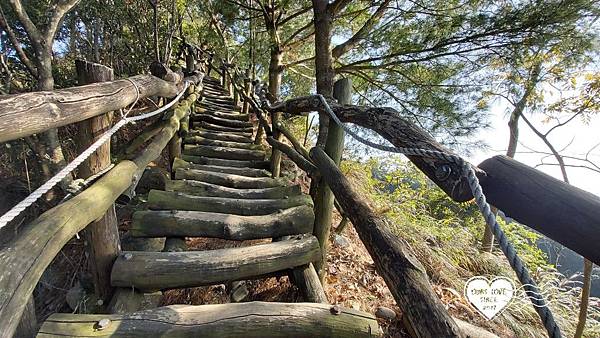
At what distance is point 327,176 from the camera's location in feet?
6.34

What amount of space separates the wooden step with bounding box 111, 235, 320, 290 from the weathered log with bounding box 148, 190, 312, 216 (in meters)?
0.56

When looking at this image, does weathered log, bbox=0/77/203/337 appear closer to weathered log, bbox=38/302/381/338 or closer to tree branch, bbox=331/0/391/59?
weathered log, bbox=38/302/381/338

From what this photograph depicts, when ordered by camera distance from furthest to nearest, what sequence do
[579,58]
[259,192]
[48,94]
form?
1. [579,58]
2. [259,192]
3. [48,94]

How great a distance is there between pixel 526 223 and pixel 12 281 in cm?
146

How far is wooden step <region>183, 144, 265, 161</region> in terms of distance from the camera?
12.9ft

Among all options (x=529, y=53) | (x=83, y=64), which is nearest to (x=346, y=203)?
(x=83, y=64)

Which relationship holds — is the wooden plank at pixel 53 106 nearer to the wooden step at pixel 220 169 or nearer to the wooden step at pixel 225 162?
the wooden step at pixel 220 169

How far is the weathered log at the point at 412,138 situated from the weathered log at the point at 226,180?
4.17 ft

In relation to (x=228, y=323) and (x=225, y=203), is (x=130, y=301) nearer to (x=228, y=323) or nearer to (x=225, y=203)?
(x=228, y=323)

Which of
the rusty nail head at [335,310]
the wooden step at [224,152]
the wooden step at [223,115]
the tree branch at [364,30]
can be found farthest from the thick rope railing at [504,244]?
the wooden step at [223,115]

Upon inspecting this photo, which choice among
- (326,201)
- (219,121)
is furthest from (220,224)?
(219,121)

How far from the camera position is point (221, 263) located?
1.68 m

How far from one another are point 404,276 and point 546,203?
49 centimetres

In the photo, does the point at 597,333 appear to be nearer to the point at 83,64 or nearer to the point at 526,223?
the point at 526,223
